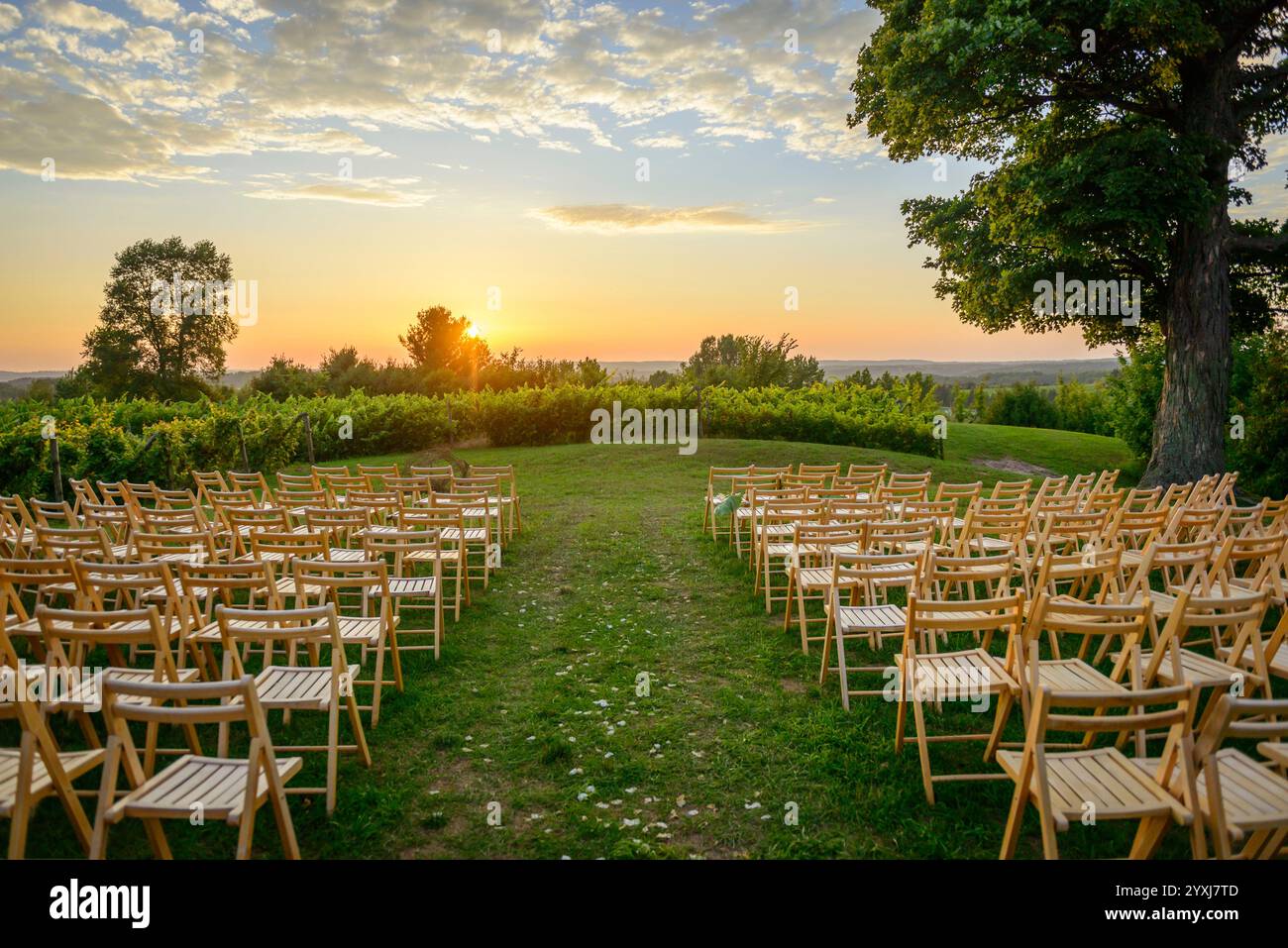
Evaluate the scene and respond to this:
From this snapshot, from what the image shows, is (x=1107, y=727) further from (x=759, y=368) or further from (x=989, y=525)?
→ (x=759, y=368)

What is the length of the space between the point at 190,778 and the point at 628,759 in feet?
7.51

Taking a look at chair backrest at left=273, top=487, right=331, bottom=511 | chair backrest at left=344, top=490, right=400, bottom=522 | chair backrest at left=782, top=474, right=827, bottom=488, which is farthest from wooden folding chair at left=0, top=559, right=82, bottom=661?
chair backrest at left=782, top=474, right=827, bottom=488

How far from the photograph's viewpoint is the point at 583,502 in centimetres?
1480

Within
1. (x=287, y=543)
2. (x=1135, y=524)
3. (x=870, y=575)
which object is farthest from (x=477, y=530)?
(x=1135, y=524)

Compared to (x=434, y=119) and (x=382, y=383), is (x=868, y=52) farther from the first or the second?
(x=382, y=383)

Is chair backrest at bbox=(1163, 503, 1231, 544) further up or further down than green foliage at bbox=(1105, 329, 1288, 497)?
further down

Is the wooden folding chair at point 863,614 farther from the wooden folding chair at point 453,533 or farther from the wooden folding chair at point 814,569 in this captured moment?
the wooden folding chair at point 453,533

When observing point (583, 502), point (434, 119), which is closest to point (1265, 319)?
point (583, 502)

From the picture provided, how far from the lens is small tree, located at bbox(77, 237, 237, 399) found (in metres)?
45.8

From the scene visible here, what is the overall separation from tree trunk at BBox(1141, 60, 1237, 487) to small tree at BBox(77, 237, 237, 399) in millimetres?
50453

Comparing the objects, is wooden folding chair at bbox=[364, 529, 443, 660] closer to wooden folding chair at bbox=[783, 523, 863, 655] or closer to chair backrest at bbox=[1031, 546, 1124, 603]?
wooden folding chair at bbox=[783, 523, 863, 655]

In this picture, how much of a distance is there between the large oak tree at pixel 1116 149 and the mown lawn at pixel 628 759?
10338mm

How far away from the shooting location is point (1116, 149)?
12.4 meters

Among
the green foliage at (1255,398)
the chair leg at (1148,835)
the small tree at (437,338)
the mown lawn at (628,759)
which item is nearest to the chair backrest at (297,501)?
the mown lawn at (628,759)
